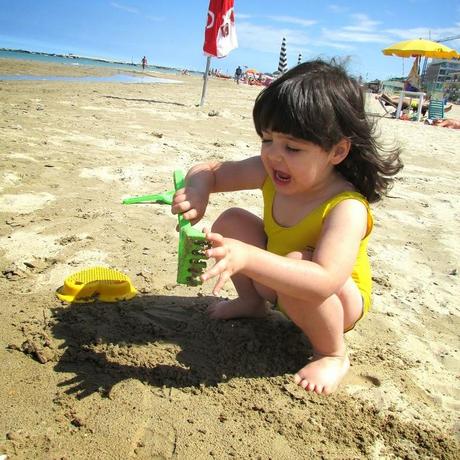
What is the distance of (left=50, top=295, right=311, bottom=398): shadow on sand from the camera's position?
172cm

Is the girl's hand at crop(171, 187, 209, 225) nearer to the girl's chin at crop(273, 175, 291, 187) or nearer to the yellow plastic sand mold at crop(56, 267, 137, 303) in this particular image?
the girl's chin at crop(273, 175, 291, 187)

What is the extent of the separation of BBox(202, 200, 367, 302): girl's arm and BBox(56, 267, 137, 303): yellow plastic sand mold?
0.98 metres

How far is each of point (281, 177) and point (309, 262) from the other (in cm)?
37

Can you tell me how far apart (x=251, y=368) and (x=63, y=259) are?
1.29 m

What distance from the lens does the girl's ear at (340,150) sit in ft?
5.55

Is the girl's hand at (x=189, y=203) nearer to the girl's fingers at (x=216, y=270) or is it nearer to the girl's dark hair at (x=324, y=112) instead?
the girl's dark hair at (x=324, y=112)

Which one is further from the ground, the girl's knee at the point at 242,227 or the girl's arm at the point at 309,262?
the girl's arm at the point at 309,262

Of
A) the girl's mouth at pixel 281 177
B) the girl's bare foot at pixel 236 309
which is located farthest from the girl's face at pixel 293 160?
the girl's bare foot at pixel 236 309

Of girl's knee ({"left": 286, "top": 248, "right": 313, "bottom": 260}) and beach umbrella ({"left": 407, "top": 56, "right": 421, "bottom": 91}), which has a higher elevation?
beach umbrella ({"left": 407, "top": 56, "right": 421, "bottom": 91})

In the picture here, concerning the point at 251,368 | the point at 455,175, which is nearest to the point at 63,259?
the point at 251,368

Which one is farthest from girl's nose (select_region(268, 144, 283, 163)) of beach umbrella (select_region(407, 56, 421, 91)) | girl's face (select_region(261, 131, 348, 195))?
beach umbrella (select_region(407, 56, 421, 91))

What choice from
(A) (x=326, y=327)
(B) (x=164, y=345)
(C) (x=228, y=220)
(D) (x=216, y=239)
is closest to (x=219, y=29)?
(C) (x=228, y=220)

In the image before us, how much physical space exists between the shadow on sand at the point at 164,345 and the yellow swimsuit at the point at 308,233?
1.30 feet

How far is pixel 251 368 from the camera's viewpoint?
182 centimetres
